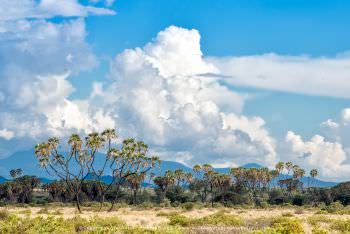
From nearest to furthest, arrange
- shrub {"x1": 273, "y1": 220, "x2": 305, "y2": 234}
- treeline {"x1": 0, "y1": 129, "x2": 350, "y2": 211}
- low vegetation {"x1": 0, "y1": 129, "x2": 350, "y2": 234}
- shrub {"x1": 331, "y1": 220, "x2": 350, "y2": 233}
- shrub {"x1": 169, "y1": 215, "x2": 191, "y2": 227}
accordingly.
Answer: shrub {"x1": 273, "y1": 220, "x2": 305, "y2": 234}
shrub {"x1": 331, "y1": 220, "x2": 350, "y2": 233}
shrub {"x1": 169, "y1": 215, "x2": 191, "y2": 227}
low vegetation {"x1": 0, "y1": 129, "x2": 350, "y2": 234}
treeline {"x1": 0, "y1": 129, "x2": 350, "y2": 211}

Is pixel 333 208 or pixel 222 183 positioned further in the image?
pixel 222 183

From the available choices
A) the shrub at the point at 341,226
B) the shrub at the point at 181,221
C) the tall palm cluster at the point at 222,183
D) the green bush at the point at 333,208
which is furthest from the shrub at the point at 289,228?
the tall palm cluster at the point at 222,183

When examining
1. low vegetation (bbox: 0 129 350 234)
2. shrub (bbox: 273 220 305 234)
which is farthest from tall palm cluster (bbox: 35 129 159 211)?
shrub (bbox: 273 220 305 234)

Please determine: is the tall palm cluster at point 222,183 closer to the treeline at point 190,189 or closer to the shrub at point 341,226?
the treeline at point 190,189

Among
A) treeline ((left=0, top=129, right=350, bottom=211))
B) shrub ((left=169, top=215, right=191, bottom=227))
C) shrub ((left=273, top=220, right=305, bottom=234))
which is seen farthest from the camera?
treeline ((left=0, top=129, right=350, bottom=211))

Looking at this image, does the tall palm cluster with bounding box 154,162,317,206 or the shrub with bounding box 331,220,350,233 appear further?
the tall palm cluster with bounding box 154,162,317,206

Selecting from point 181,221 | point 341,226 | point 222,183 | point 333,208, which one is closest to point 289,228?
point 341,226

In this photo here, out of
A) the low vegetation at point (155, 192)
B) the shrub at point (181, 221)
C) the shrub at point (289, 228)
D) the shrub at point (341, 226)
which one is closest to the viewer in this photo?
the shrub at point (289, 228)

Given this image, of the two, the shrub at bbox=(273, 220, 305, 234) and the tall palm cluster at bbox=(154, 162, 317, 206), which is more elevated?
the tall palm cluster at bbox=(154, 162, 317, 206)

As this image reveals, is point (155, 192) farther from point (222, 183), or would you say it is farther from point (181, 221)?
point (181, 221)

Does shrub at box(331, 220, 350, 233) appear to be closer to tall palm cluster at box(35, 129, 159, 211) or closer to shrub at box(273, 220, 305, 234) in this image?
shrub at box(273, 220, 305, 234)

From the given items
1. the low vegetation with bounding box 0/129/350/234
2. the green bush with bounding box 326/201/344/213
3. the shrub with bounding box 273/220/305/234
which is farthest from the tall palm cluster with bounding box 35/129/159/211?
the shrub with bounding box 273/220/305/234

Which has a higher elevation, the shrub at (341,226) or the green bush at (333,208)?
the green bush at (333,208)

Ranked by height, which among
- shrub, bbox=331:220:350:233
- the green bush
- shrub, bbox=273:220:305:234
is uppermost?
the green bush
